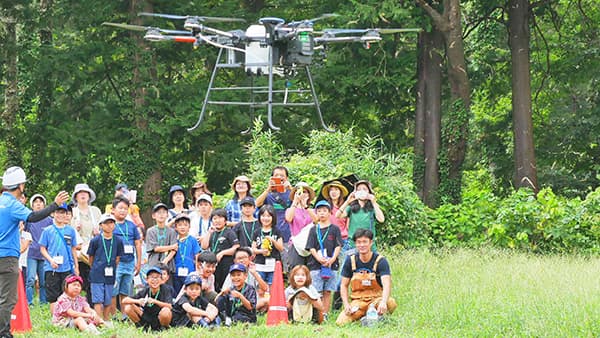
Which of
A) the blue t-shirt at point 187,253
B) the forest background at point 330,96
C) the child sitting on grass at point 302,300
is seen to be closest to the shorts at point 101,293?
the blue t-shirt at point 187,253

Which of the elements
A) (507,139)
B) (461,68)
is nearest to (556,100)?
(507,139)

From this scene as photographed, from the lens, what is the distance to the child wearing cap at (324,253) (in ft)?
43.9

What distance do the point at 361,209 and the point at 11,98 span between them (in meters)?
17.2

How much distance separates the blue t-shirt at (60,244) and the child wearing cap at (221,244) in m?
1.79

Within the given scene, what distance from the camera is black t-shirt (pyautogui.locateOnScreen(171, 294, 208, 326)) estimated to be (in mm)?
12391

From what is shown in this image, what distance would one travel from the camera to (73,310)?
41.2 feet

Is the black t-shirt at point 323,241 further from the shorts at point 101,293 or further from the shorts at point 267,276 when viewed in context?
the shorts at point 101,293

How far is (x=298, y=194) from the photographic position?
14133 mm

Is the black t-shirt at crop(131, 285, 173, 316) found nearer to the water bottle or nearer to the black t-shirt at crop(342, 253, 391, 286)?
the black t-shirt at crop(342, 253, 391, 286)

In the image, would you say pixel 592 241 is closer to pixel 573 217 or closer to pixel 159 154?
pixel 573 217

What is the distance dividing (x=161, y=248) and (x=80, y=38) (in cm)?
1758

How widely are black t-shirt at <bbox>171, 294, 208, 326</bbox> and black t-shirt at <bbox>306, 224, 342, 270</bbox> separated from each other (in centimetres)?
166

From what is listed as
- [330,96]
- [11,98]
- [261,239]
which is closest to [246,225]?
[261,239]

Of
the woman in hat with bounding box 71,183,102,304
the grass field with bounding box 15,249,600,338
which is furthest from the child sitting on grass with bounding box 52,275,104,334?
the woman in hat with bounding box 71,183,102,304
